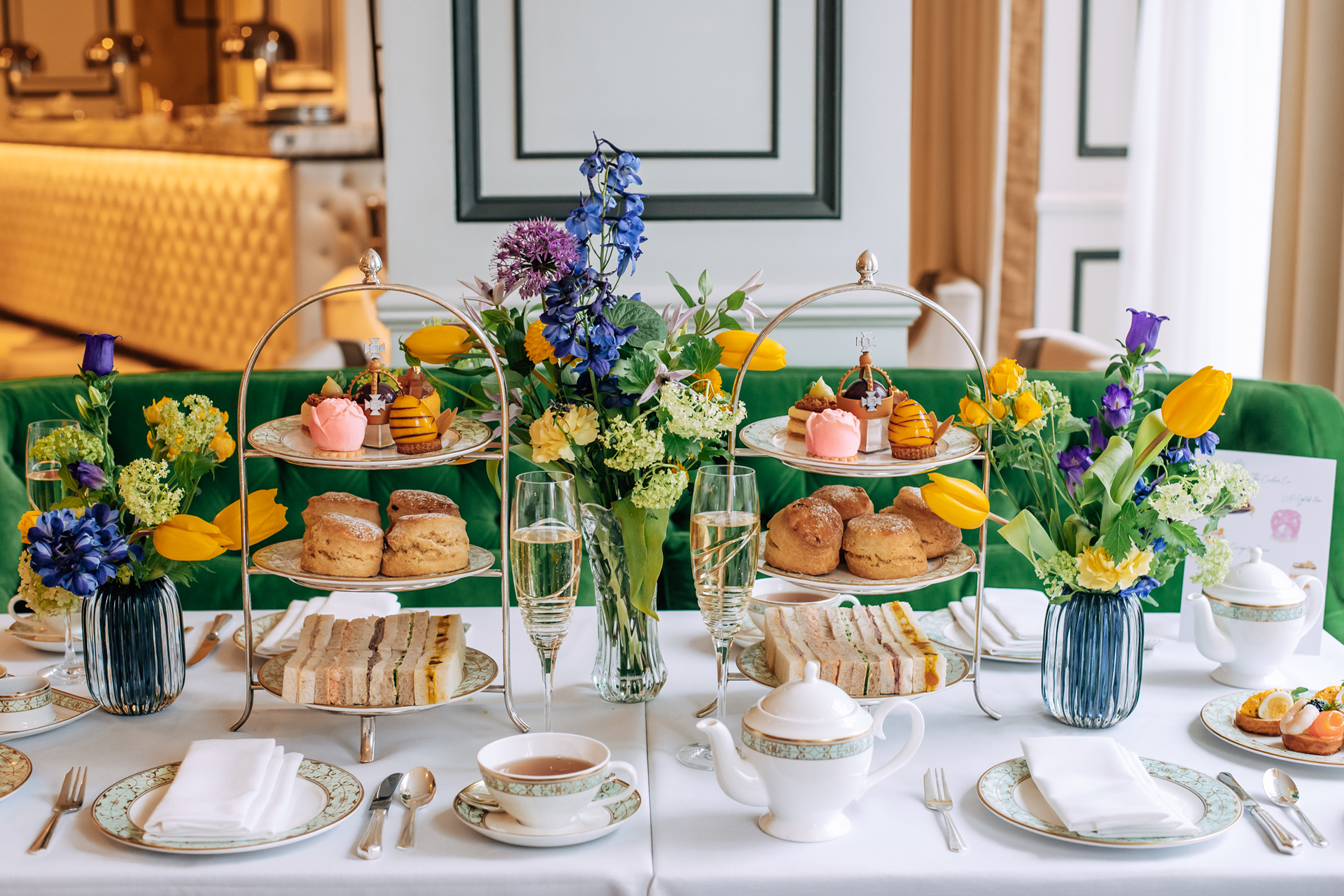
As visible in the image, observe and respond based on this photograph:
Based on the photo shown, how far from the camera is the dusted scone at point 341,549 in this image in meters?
1.16

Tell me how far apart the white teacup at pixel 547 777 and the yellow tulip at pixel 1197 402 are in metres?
0.61

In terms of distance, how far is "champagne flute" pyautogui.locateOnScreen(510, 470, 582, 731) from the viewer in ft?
3.52

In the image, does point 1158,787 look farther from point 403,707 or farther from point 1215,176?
point 1215,176

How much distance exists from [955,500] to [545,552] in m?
0.41

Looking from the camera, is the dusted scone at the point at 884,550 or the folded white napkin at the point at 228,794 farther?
the dusted scone at the point at 884,550

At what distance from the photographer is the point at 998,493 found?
6.70 ft

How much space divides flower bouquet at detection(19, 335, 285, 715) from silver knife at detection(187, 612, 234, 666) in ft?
0.52

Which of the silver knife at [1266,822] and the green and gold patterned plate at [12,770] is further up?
the green and gold patterned plate at [12,770]

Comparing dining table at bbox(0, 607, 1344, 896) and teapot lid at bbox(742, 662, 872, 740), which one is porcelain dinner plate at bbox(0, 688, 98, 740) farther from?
teapot lid at bbox(742, 662, 872, 740)

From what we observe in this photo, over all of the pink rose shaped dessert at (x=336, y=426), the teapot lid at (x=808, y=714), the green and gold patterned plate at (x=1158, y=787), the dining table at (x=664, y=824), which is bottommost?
the dining table at (x=664, y=824)

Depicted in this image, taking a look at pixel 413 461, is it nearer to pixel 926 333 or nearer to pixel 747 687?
pixel 747 687

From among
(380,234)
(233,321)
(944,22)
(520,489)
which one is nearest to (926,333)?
(944,22)

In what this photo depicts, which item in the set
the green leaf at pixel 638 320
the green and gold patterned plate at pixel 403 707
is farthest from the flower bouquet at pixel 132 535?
the green leaf at pixel 638 320

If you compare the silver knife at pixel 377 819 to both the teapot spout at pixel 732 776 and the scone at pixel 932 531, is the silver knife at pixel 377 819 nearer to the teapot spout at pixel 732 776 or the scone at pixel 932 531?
the teapot spout at pixel 732 776
